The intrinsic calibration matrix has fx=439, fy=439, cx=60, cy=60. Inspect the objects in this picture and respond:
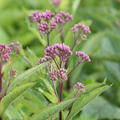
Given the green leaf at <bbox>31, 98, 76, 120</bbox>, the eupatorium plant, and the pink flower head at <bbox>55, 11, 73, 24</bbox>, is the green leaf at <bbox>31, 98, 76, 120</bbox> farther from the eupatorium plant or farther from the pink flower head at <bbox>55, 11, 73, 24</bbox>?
the pink flower head at <bbox>55, 11, 73, 24</bbox>

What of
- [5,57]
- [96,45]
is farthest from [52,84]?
[96,45]

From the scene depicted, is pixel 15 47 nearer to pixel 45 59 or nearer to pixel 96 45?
pixel 45 59

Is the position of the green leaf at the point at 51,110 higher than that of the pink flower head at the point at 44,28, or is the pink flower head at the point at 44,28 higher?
the pink flower head at the point at 44,28

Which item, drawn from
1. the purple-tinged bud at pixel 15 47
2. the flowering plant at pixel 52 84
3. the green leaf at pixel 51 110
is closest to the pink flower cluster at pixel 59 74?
the flowering plant at pixel 52 84

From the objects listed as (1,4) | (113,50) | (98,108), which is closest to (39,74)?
(98,108)

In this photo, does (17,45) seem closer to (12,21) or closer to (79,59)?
(79,59)

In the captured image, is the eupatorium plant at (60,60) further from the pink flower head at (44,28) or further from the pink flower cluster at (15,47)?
the pink flower cluster at (15,47)
